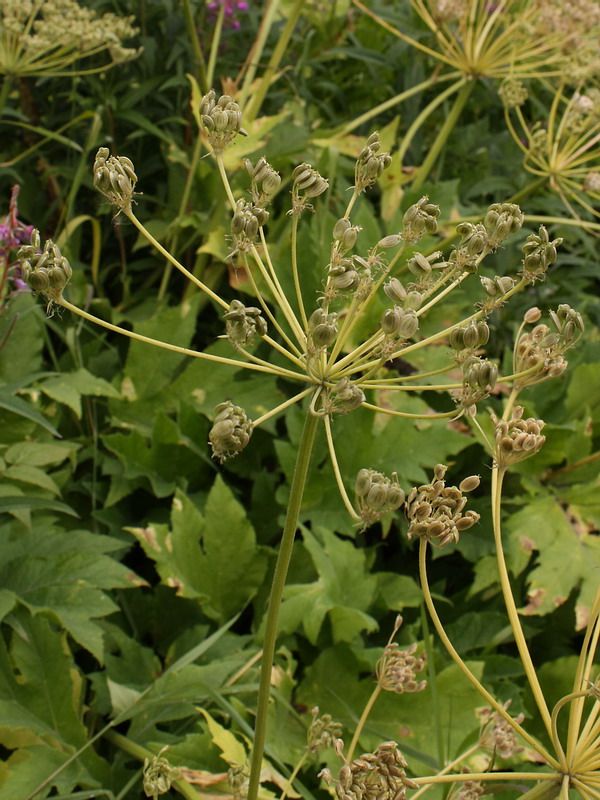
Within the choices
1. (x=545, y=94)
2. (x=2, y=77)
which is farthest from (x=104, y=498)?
(x=545, y=94)

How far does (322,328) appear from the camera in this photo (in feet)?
3.16

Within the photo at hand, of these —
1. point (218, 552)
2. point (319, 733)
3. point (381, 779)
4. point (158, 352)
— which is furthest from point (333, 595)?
point (381, 779)

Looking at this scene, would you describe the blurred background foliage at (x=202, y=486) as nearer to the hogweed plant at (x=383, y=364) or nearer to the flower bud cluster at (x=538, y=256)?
the hogweed plant at (x=383, y=364)

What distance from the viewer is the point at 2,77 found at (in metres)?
3.04

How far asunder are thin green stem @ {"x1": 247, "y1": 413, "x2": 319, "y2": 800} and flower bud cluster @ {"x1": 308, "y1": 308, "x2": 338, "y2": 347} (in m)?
0.09

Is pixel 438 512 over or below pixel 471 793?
over

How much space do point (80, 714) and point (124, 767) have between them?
163mm

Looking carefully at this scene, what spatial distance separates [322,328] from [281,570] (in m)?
0.33

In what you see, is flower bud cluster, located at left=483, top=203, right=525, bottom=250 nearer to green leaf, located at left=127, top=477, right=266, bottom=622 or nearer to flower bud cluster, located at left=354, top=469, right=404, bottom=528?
flower bud cluster, located at left=354, top=469, right=404, bottom=528

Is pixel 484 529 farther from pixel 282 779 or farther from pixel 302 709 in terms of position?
pixel 282 779

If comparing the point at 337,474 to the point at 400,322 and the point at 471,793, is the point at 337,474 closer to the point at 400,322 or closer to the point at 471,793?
the point at 400,322

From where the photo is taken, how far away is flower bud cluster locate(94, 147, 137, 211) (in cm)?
105

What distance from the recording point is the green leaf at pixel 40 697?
1.73 meters

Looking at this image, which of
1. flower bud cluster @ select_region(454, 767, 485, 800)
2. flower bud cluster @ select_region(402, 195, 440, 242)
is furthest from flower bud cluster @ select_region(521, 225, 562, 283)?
flower bud cluster @ select_region(454, 767, 485, 800)
